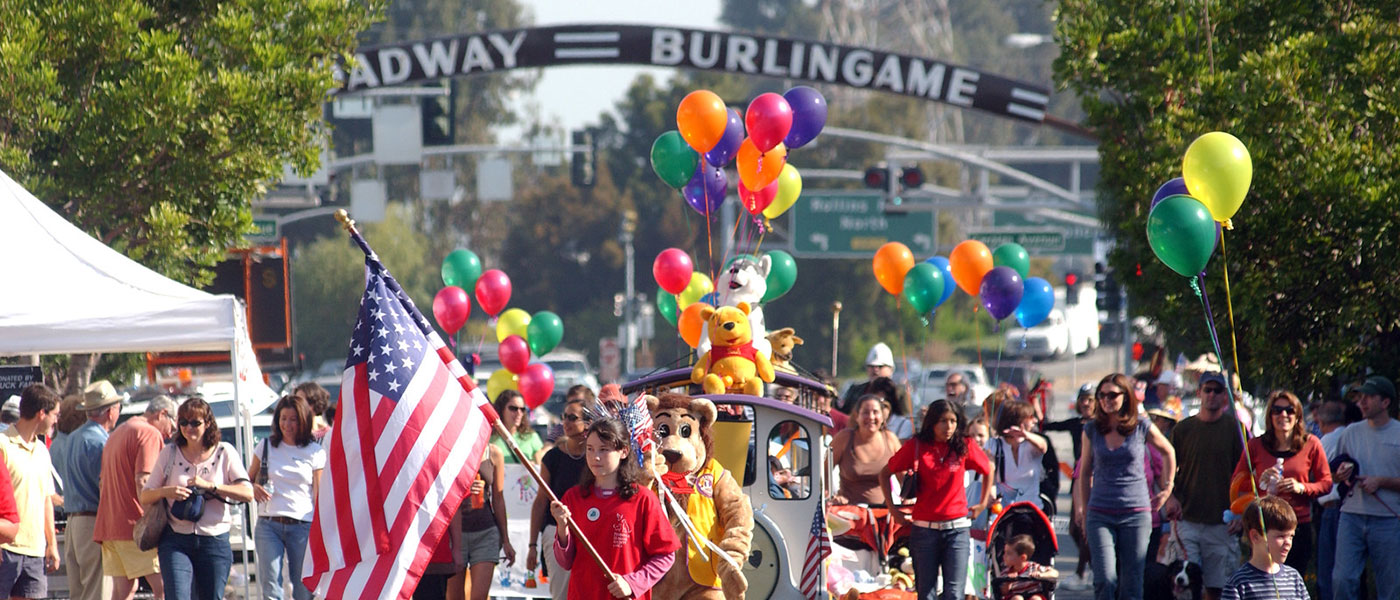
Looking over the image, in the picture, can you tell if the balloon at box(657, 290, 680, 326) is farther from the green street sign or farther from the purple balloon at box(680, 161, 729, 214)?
the green street sign

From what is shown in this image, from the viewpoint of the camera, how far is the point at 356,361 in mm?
7020

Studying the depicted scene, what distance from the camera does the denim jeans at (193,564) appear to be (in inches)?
360

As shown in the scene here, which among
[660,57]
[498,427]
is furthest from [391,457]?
[660,57]

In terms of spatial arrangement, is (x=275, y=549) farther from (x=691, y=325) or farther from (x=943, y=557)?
(x=691, y=325)

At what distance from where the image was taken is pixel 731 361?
10906mm

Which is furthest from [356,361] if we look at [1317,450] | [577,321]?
[577,321]

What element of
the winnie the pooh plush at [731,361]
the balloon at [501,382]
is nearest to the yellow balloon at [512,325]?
the balloon at [501,382]

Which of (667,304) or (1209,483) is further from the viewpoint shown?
(667,304)

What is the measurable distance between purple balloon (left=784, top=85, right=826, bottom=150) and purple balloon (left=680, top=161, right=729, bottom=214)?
2.21 ft

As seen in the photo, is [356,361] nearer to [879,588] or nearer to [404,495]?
[404,495]

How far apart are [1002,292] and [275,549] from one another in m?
7.56

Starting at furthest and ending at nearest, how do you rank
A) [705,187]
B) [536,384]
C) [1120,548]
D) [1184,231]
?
1. [536,384]
2. [705,187]
3. [1120,548]
4. [1184,231]

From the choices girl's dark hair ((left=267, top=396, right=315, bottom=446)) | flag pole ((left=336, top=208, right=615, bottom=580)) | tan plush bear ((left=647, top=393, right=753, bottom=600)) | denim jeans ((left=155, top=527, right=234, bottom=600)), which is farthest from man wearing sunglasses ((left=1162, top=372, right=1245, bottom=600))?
denim jeans ((left=155, top=527, right=234, bottom=600))

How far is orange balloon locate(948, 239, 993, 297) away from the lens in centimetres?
1579
